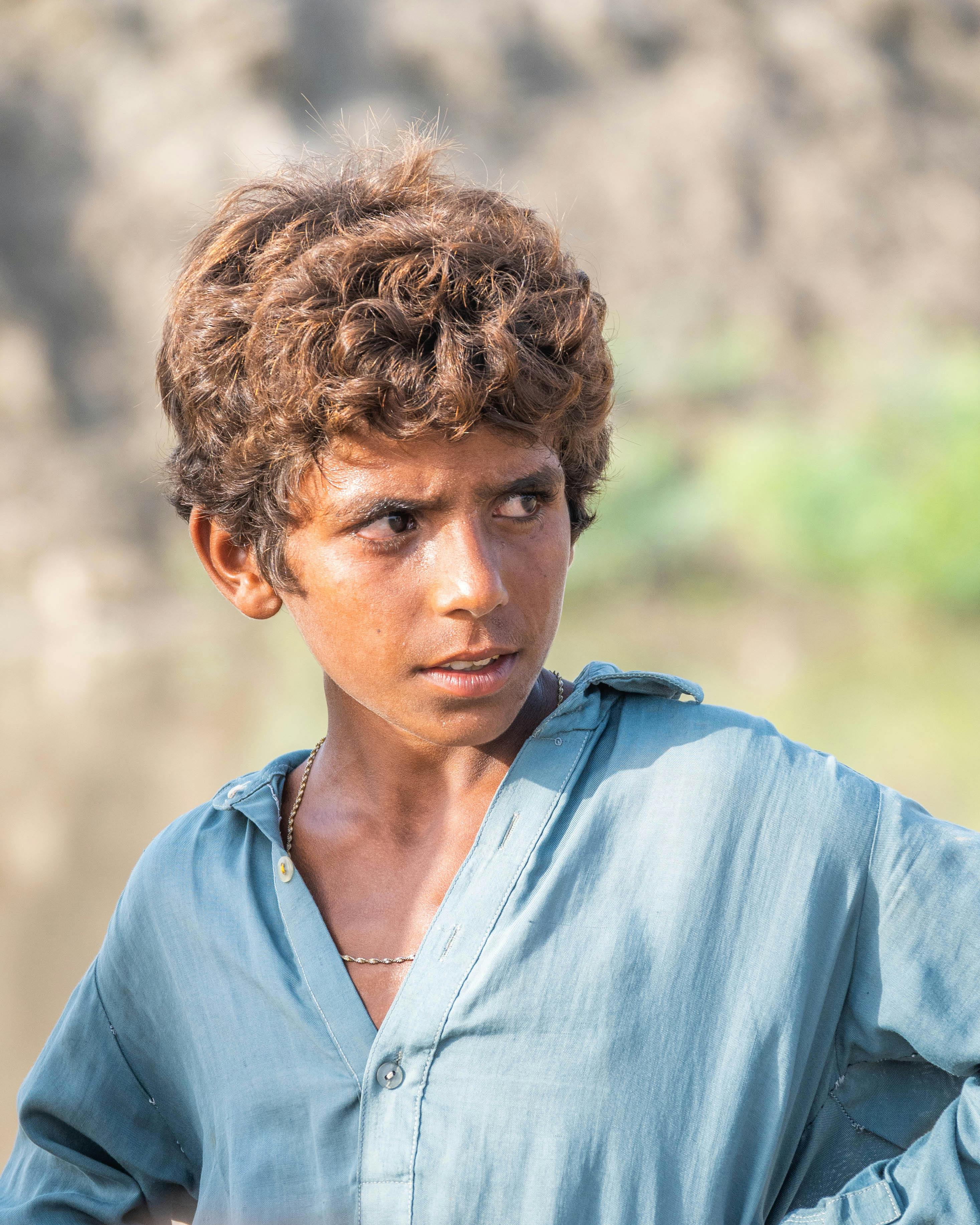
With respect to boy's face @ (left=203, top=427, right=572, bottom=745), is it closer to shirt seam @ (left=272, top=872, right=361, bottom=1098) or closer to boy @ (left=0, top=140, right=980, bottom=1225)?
boy @ (left=0, top=140, right=980, bottom=1225)

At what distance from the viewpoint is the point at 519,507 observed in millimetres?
1232

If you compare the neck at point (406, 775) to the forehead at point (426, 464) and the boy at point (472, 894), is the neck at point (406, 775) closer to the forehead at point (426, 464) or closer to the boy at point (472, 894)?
the boy at point (472, 894)

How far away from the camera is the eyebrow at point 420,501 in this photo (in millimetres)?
1193

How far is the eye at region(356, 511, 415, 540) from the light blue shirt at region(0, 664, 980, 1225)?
0.80 feet

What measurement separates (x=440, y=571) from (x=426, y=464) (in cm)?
10

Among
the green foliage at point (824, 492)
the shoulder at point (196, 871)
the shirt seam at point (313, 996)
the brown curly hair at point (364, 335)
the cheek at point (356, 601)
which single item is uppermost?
the green foliage at point (824, 492)

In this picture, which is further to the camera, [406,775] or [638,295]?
[638,295]

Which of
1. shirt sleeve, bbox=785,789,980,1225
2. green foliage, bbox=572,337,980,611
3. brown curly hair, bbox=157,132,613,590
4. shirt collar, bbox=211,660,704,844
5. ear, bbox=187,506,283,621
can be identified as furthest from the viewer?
green foliage, bbox=572,337,980,611

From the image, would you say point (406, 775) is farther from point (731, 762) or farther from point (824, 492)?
point (824, 492)

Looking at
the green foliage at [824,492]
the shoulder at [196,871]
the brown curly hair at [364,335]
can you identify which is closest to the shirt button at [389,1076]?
the shoulder at [196,871]

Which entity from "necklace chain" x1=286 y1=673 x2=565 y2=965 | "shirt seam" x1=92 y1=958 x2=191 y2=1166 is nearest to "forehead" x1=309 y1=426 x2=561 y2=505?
"necklace chain" x1=286 y1=673 x2=565 y2=965

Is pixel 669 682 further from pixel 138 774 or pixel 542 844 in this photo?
pixel 138 774

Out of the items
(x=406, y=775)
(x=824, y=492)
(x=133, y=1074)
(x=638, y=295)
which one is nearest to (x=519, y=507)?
(x=406, y=775)

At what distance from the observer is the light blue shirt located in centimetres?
113
